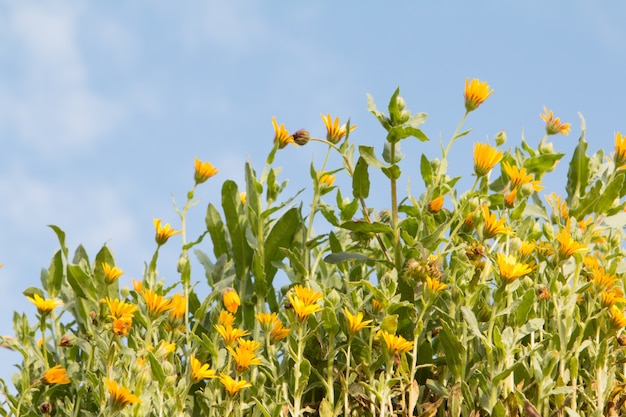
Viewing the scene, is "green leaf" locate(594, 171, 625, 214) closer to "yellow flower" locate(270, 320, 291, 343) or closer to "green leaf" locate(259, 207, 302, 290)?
"green leaf" locate(259, 207, 302, 290)


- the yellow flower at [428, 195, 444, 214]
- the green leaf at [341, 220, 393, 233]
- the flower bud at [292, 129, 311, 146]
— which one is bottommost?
the green leaf at [341, 220, 393, 233]

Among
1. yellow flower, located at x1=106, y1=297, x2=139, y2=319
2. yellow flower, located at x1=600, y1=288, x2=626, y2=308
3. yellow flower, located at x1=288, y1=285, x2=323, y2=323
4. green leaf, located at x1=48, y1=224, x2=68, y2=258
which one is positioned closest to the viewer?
yellow flower, located at x1=288, y1=285, x2=323, y2=323

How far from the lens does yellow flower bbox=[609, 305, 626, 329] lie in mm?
2449

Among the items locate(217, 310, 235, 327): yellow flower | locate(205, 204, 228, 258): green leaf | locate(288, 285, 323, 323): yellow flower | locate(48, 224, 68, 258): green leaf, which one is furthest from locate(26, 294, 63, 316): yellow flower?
locate(288, 285, 323, 323): yellow flower

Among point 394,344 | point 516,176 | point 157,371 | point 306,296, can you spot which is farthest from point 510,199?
point 157,371

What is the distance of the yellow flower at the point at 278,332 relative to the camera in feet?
7.82

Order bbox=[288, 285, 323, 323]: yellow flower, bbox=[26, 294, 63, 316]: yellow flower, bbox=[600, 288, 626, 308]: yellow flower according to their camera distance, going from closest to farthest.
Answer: bbox=[288, 285, 323, 323]: yellow flower < bbox=[600, 288, 626, 308]: yellow flower < bbox=[26, 294, 63, 316]: yellow flower

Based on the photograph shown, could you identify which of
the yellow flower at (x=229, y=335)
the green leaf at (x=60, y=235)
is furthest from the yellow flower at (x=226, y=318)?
the green leaf at (x=60, y=235)

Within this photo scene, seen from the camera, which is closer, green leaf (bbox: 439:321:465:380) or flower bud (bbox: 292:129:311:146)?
green leaf (bbox: 439:321:465:380)

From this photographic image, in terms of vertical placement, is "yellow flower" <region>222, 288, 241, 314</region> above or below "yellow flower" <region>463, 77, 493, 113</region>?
below

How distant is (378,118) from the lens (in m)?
2.42

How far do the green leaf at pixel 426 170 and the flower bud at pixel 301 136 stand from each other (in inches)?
14.4

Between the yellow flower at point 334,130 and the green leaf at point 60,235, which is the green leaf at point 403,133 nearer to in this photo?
the yellow flower at point 334,130

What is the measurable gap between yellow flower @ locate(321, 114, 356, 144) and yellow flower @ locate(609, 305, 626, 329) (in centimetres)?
93
